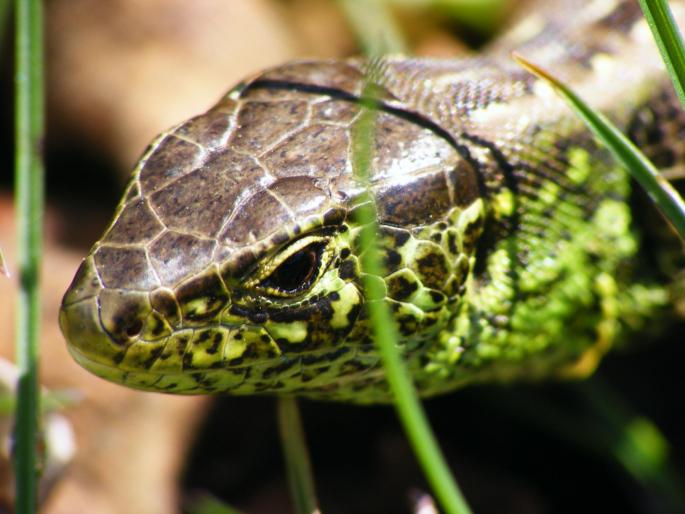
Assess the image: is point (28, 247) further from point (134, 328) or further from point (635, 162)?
point (635, 162)

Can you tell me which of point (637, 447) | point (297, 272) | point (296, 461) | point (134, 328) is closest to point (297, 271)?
point (297, 272)

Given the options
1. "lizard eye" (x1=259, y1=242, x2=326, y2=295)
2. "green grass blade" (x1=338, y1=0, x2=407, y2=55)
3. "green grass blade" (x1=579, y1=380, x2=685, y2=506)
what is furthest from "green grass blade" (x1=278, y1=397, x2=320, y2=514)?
"green grass blade" (x1=579, y1=380, x2=685, y2=506)

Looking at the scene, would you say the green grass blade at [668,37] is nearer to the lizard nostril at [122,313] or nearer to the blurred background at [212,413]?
the lizard nostril at [122,313]

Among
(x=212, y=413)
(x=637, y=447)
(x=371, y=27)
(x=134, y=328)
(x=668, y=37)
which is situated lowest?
(x=637, y=447)

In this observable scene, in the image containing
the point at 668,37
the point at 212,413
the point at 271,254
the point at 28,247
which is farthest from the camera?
the point at 212,413

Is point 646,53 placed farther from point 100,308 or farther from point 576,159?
point 100,308

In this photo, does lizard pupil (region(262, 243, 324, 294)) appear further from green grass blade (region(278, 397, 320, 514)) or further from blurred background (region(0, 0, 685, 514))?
blurred background (region(0, 0, 685, 514))

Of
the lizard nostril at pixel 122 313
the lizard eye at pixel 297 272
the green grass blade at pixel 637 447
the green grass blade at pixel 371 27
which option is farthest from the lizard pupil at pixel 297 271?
the green grass blade at pixel 637 447

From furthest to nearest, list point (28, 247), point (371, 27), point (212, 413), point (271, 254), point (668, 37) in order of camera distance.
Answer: point (212, 413), point (371, 27), point (28, 247), point (271, 254), point (668, 37)
